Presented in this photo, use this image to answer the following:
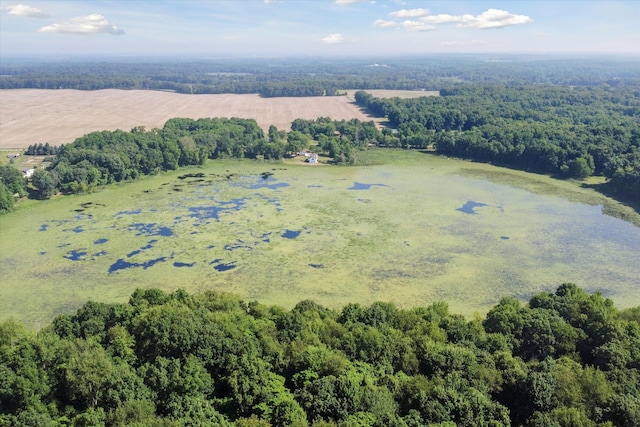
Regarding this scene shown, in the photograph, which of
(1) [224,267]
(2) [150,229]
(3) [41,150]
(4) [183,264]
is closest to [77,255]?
(2) [150,229]

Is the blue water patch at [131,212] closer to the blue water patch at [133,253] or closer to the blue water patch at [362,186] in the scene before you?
the blue water patch at [133,253]

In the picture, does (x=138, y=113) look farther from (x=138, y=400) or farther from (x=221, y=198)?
Answer: (x=138, y=400)

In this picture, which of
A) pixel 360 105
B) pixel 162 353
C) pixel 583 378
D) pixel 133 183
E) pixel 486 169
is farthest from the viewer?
pixel 360 105

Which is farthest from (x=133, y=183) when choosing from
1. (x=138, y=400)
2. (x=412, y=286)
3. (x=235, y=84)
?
(x=235, y=84)

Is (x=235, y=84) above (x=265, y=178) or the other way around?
above

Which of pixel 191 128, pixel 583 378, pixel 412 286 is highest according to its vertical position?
pixel 191 128

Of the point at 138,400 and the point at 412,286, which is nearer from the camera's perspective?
the point at 138,400

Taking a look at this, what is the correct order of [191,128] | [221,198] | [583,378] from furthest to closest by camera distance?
[191,128] → [221,198] → [583,378]

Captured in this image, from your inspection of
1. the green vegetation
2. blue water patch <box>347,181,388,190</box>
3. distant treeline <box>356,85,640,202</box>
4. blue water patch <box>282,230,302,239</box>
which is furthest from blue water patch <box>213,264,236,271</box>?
distant treeline <box>356,85,640,202</box>
